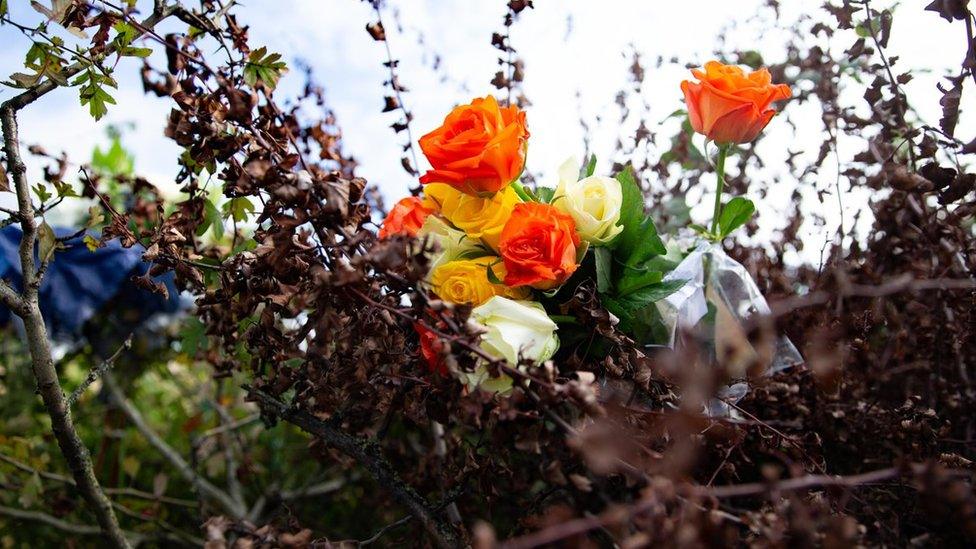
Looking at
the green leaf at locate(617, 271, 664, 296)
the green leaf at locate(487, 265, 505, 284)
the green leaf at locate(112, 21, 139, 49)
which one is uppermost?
the green leaf at locate(112, 21, 139, 49)

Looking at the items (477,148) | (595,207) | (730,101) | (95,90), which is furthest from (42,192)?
(730,101)

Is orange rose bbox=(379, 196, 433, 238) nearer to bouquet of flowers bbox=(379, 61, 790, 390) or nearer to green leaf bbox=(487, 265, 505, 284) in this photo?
bouquet of flowers bbox=(379, 61, 790, 390)

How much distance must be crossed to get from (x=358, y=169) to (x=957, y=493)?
1.16 meters

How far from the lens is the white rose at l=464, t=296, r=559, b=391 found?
2.31 feet

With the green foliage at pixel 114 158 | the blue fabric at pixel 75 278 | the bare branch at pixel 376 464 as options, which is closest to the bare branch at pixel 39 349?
the bare branch at pixel 376 464

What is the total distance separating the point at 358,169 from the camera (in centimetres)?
138

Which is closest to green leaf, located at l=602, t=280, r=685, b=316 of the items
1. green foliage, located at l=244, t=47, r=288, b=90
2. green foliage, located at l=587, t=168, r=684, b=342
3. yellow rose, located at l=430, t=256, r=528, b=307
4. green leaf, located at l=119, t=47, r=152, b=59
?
green foliage, located at l=587, t=168, r=684, b=342

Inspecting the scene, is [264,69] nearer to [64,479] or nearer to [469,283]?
[469,283]

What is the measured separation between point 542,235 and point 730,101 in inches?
13.0

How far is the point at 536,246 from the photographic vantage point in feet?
2.48

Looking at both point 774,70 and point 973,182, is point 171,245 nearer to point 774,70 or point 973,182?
point 973,182

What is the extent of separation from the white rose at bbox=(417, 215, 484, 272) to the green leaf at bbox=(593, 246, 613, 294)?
145 millimetres

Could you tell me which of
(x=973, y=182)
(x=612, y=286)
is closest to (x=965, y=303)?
(x=973, y=182)

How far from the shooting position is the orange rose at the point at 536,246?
74 cm
